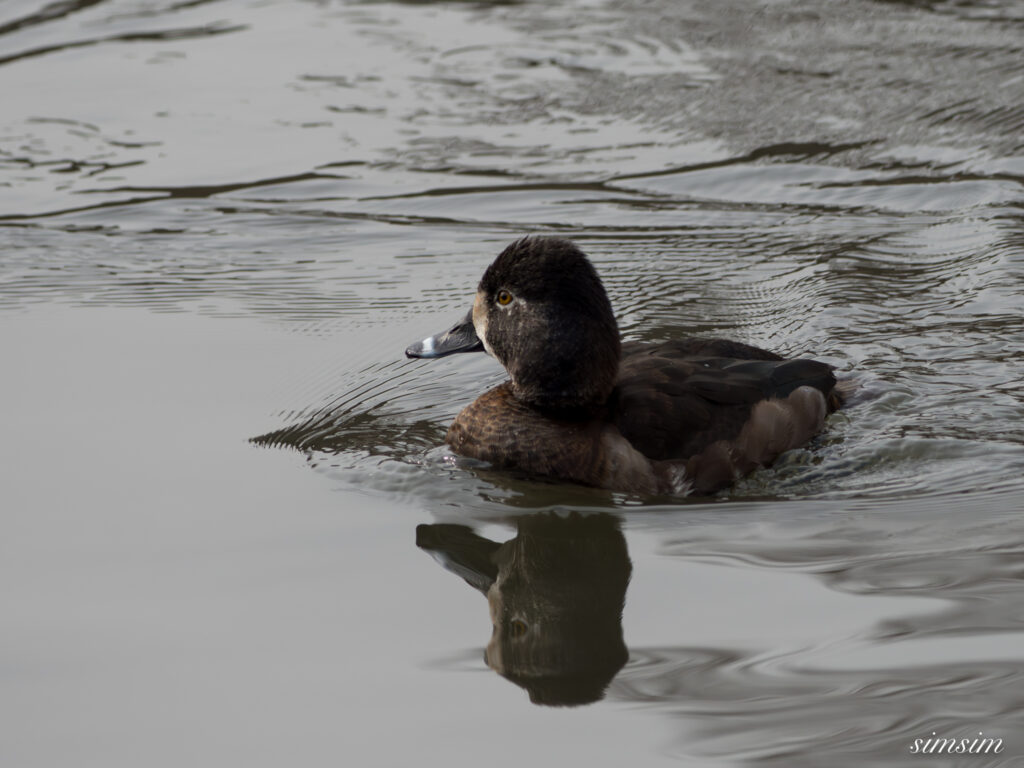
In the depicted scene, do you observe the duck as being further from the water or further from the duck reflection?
the duck reflection

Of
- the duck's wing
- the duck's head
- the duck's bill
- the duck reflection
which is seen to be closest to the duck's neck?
the duck's head

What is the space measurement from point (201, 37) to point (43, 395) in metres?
6.81

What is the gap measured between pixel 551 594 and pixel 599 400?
1247 millimetres

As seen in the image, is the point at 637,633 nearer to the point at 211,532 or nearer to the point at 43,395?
the point at 211,532

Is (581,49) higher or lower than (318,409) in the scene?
higher

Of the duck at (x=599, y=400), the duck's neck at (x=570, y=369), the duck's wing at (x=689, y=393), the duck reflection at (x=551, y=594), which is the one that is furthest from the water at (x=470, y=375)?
the duck's neck at (x=570, y=369)

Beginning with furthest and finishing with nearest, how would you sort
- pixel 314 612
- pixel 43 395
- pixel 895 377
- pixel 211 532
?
pixel 895 377
pixel 43 395
pixel 211 532
pixel 314 612

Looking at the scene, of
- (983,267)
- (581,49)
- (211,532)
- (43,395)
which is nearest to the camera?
(211,532)

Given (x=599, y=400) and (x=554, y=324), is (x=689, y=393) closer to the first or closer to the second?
(x=599, y=400)

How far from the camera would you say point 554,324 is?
5770 millimetres

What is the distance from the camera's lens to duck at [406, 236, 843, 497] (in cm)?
568

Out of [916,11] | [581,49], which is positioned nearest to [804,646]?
[581,49]

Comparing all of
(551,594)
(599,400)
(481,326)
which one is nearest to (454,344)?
(481,326)

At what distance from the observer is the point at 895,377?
6.79 metres
